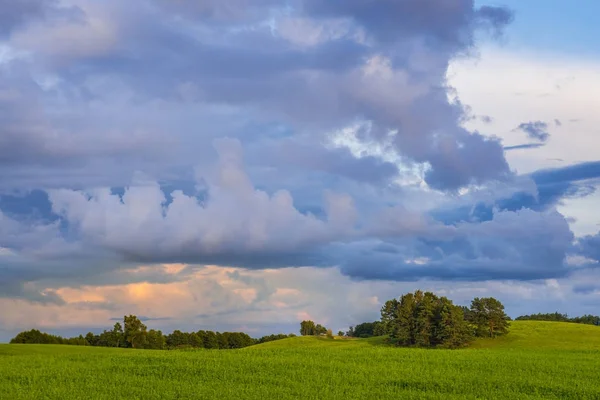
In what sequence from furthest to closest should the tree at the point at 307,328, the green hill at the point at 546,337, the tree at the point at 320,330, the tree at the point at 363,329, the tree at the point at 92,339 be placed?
the tree at the point at 363,329 → the tree at the point at 307,328 → the tree at the point at 320,330 → the tree at the point at 92,339 → the green hill at the point at 546,337

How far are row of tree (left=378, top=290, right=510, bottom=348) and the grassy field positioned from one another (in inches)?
1713

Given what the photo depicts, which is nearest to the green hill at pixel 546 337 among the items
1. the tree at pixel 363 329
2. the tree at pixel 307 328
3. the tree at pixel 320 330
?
the tree at pixel 320 330

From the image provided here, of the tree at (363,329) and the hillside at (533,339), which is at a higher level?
the tree at (363,329)

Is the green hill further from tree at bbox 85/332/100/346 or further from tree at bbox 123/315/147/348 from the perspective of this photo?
tree at bbox 85/332/100/346

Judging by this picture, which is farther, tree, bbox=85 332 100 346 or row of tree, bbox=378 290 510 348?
tree, bbox=85 332 100 346

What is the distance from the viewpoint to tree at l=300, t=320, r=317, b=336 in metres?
119

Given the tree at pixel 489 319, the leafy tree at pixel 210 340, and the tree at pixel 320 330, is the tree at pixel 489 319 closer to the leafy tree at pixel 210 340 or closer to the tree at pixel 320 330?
the tree at pixel 320 330

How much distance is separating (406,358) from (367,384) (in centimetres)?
718

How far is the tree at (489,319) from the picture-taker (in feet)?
268

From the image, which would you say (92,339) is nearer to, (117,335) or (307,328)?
(117,335)

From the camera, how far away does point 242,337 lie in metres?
131

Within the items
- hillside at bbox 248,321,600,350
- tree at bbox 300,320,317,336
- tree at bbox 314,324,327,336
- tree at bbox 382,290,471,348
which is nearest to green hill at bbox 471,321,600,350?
hillside at bbox 248,321,600,350

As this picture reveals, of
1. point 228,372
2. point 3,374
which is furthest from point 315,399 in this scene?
point 3,374

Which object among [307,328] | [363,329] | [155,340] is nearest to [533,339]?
[363,329]
